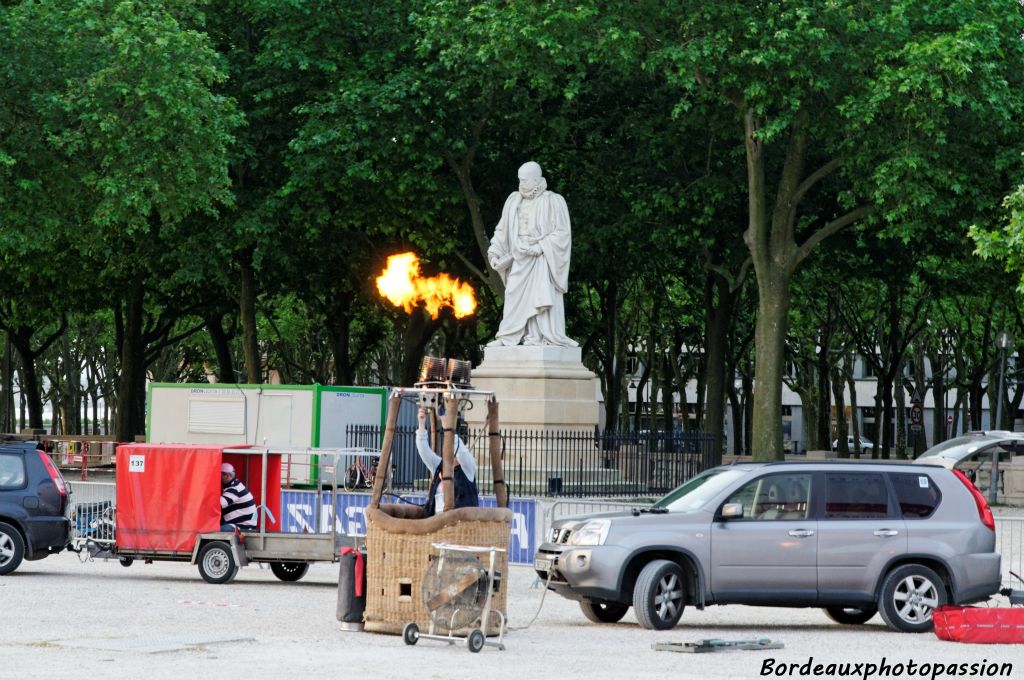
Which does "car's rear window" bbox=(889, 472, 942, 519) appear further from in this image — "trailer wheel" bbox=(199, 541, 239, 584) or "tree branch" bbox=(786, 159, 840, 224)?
"tree branch" bbox=(786, 159, 840, 224)

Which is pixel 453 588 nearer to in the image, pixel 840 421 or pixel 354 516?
pixel 354 516

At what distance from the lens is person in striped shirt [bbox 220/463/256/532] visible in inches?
695

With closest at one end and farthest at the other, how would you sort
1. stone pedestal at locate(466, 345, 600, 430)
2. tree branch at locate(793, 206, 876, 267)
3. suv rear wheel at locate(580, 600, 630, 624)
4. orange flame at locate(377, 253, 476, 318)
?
suv rear wheel at locate(580, 600, 630, 624), stone pedestal at locate(466, 345, 600, 430), tree branch at locate(793, 206, 876, 267), orange flame at locate(377, 253, 476, 318)

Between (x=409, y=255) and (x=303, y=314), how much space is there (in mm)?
19548

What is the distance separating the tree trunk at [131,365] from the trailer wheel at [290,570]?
27674 mm

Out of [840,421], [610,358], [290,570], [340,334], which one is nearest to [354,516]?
[290,570]

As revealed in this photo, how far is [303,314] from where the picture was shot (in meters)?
59.4

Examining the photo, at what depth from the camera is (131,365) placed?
47.0 metres

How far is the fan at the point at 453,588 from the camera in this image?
484 inches

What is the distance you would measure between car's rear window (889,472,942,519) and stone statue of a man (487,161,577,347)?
1497cm

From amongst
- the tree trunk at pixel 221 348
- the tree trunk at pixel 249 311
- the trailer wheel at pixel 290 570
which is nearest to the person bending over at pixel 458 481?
the trailer wheel at pixel 290 570

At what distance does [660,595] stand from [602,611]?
38.4 inches

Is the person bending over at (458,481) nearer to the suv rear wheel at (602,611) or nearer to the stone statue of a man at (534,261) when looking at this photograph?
the suv rear wheel at (602,611)

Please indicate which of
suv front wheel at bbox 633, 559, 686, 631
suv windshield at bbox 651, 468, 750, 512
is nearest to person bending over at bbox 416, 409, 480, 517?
suv front wheel at bbox 633, 559, 686, 631
